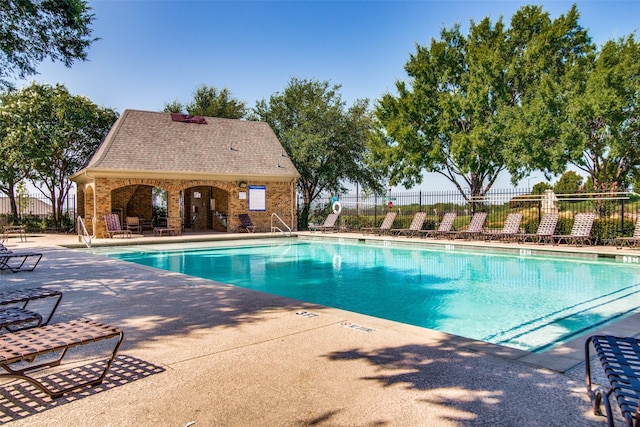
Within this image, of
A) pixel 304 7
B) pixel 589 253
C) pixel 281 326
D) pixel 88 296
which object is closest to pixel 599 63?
pixel 589 253

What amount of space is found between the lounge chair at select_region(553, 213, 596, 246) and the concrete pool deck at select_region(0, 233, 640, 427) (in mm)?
9657

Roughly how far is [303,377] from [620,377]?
210 cm

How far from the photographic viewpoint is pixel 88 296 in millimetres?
6648

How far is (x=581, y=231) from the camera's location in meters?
14.0

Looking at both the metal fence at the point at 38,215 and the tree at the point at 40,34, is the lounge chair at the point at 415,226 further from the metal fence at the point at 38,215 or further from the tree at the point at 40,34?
the metal fence at the point at 38,215

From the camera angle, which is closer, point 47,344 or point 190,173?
point 47,344

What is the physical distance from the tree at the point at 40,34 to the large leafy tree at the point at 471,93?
13871mm

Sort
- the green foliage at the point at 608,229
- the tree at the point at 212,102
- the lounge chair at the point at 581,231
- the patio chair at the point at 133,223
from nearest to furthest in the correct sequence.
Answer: the lounge chair at the point at 581,231, the green foliage at the point at 608,229, the patio chair at the point at 133,223, the tree at the point at 212,102

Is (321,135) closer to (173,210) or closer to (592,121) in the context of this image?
(173,210)

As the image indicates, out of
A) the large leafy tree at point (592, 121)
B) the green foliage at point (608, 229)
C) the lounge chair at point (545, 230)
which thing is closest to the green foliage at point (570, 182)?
the large leafy tree at point (592, 121)

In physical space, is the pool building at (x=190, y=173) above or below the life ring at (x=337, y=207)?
above

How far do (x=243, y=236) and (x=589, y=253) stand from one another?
42.2 ft

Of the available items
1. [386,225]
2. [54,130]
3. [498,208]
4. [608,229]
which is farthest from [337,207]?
[54,130]

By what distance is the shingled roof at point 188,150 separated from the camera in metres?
19.3
